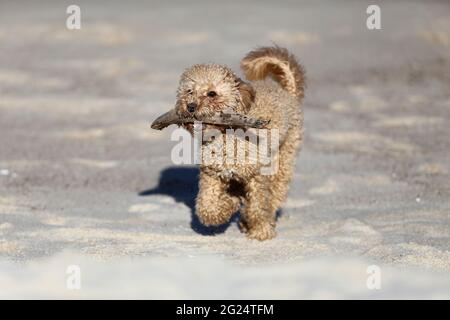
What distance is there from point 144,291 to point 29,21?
13919 mm

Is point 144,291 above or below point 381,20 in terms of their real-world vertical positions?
below

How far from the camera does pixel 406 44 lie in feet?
60.7

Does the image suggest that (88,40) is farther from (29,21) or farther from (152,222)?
(152,222)

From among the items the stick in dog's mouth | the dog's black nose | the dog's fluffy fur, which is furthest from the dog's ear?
the dog's black nose

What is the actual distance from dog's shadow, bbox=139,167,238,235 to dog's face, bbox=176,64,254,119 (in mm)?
1834

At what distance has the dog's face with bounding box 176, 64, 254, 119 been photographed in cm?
778

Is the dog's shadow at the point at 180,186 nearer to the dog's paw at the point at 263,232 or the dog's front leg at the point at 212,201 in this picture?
the dog's paw at the point at 263,232

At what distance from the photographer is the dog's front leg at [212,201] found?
27.7 ft

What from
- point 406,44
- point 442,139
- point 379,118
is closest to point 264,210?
point 442,139

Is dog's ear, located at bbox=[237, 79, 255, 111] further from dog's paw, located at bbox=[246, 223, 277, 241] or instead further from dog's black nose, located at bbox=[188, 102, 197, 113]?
dog's paw, located at bbox=[246, 223, 277, 241]

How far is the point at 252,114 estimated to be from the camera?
839cm

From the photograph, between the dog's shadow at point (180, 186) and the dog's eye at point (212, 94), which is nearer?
the dog's eye at point (212, 94)

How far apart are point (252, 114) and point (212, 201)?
0.83 metres

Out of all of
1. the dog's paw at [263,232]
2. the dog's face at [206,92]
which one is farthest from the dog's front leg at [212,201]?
the dog's face at [206,92]
